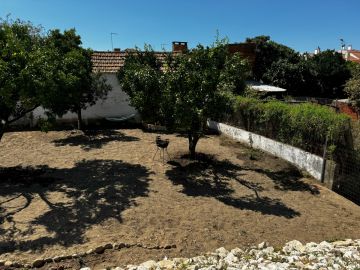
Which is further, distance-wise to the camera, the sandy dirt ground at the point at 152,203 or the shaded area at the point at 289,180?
the shaded area at the point at 289,180

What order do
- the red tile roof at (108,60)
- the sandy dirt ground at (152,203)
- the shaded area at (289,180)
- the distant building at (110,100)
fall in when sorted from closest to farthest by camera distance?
the sandy dirt ground at (152,203)
the shaded area at (289,180)
the distant building at (110,100)
the red tile roof at (108,60)

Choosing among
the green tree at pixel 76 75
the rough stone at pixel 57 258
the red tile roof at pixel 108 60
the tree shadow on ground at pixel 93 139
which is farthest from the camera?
the red tile roof at pixel 108 60

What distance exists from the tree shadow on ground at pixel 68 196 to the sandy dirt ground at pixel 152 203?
27 mm

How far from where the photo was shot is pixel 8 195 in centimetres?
1022

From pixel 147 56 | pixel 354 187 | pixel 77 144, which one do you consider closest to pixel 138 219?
pixel 354 187

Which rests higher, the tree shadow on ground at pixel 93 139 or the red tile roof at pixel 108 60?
the red tile roof at pixel 108 60

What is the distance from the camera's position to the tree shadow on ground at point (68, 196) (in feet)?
26.2

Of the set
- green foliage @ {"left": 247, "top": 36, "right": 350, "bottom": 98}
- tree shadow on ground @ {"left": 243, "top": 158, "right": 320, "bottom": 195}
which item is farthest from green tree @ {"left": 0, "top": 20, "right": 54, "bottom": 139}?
green foliage @ {"left": 247, "top": 36, "right": 350, "bottom": 98}

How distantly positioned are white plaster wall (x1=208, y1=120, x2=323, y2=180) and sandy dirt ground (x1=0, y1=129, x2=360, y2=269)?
0.41m

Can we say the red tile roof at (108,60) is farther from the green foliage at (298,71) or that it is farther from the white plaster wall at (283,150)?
the green foliage at (298,71)

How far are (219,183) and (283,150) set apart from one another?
3.77 meters

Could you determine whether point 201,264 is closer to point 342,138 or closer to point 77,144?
point 342,138

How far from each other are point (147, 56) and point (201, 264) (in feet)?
52.0

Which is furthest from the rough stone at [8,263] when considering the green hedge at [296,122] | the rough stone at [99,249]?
the green hedge at [296,122]
